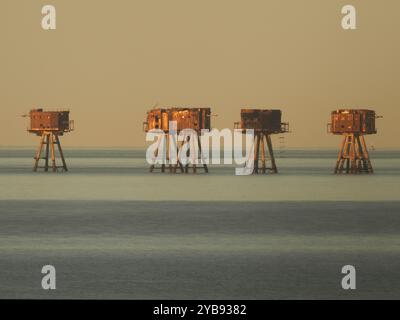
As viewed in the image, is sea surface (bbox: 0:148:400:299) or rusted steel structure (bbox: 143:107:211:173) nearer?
sea surface (bbox: 0:148:400:299)

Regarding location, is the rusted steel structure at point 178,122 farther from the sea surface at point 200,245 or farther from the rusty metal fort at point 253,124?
the sea surface at point 200,245

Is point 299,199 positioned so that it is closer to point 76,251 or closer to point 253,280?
point 76,251

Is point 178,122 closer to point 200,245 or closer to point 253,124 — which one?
point 253,124

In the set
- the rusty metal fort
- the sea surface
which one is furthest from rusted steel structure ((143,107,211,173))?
the sea surface

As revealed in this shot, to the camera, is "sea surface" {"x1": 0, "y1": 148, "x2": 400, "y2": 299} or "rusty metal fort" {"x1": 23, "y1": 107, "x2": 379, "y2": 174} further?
"rusty metal fort" {"x1": 23, "y1": 107, "x2": 379, "y2": 174}

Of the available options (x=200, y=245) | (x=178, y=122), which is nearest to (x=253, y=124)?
(x=178, y=122)

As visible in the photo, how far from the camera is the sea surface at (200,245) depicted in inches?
975

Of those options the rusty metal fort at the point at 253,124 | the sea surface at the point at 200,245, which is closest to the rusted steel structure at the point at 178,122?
the rusty metal fort at the point at 253,124

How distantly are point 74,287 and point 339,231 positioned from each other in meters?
17.9

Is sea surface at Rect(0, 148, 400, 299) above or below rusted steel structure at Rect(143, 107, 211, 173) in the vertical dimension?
below

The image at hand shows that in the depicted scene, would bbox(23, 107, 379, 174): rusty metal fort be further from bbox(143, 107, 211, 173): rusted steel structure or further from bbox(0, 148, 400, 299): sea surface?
bbox(0, 148, 400, 299): sea surface

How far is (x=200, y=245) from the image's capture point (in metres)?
34.3

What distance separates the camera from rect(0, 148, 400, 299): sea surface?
24.8 meters

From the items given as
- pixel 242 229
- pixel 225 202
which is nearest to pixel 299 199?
pixel 225 202
